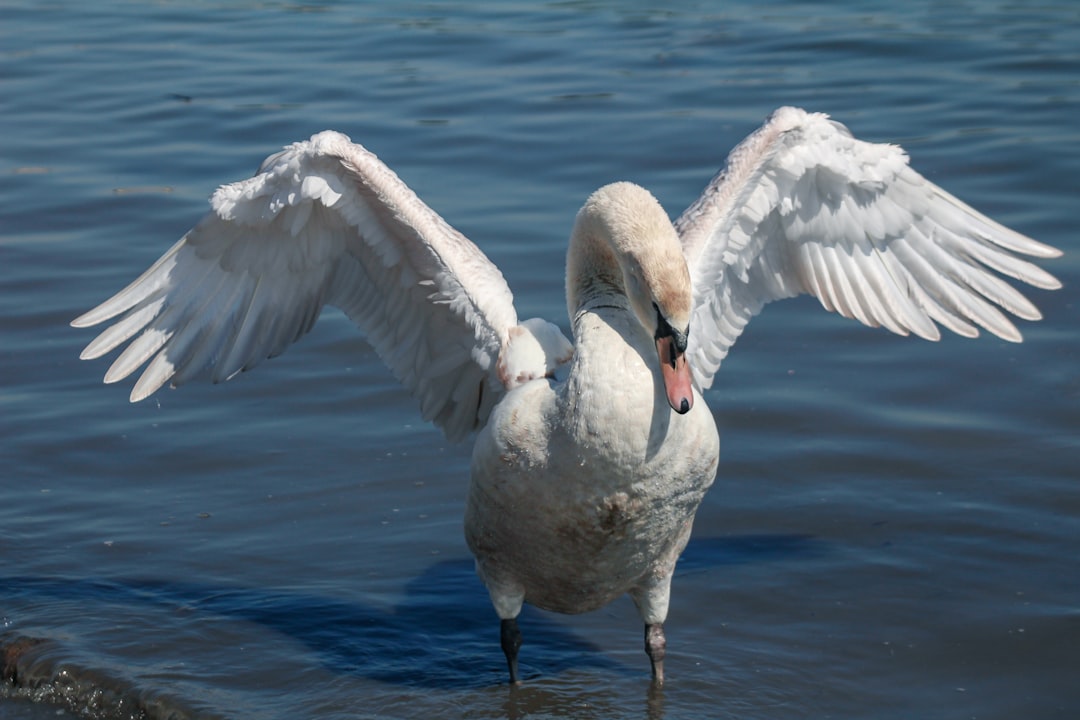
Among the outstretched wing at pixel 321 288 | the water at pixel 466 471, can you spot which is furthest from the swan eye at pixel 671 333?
the water at pixel 466 471

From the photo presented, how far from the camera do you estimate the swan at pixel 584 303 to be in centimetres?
527

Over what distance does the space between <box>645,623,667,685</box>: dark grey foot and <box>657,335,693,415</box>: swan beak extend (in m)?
1.30

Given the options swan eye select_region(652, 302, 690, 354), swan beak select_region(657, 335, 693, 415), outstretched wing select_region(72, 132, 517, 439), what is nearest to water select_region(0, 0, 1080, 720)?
outstretched wing select_region(72, 132, 517, 439)

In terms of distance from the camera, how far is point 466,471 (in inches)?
309

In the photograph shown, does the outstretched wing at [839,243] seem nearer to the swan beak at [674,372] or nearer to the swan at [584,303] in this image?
the swan at [584,303]

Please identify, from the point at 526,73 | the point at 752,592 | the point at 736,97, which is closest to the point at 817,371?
the point at 752,592

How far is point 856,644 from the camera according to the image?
6.37 metres

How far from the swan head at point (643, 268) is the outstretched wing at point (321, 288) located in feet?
1.55

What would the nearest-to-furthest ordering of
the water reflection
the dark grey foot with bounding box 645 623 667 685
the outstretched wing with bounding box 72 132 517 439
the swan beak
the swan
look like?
the swan beak → the swan → the outstretched wing with bounding box 72 132 517 439 → the dark grey foot with bounding box 645 623 667 685 → the water reflection

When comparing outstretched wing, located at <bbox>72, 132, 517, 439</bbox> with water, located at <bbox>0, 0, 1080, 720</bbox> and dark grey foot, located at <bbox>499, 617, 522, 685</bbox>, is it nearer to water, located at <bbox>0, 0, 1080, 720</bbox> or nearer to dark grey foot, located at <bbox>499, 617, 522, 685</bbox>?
dark grey foot, located at <bbox>499, 617, 522, 685</bbox>

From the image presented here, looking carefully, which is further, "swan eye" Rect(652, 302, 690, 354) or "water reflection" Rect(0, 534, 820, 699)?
"water reflection" Rect(0, 534, 820, 699)

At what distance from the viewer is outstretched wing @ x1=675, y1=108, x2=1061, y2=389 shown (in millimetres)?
6176

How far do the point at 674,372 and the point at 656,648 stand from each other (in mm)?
1455

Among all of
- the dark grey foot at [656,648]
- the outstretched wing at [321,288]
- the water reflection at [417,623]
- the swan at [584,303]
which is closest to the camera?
the swan at [584,303]
